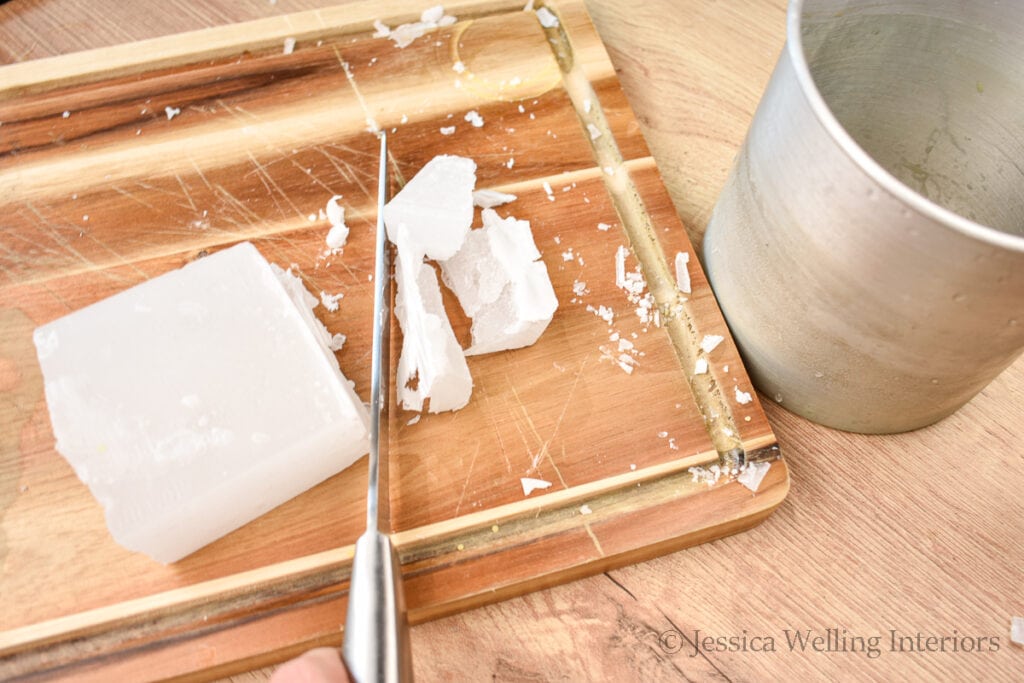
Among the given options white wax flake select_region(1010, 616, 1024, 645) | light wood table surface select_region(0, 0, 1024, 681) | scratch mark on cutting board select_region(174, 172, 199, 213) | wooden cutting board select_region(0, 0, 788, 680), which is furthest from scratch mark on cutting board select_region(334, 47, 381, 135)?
white wax flake select_region(1010, 616, 1024, 645)

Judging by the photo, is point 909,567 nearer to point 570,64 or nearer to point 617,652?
point 617,652

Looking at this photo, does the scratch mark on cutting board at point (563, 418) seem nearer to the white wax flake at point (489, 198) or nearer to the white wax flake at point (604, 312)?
the white wax flake at point (604, 312)

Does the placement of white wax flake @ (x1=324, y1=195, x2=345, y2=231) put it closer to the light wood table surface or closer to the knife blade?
the knife blade

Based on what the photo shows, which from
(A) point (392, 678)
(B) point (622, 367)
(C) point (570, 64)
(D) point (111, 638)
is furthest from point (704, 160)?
(D) point (111, 638)

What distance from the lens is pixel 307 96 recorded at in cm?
97

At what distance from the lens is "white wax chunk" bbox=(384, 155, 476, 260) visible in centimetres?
82

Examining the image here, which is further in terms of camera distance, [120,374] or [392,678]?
[120,374]

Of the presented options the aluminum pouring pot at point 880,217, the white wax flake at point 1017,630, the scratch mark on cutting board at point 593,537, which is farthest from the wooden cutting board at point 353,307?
the white wax flake at point 1017,630

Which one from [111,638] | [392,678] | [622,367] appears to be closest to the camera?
[392,678]

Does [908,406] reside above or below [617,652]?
above

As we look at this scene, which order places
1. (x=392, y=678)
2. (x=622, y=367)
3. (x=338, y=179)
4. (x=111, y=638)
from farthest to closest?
(x=338, y=179) → (x=622, y=367) → (x=111, y=638) → (x=392, y=678)

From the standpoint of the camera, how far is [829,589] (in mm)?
724

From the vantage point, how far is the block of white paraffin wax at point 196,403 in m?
0.66

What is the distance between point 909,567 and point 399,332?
595mm
